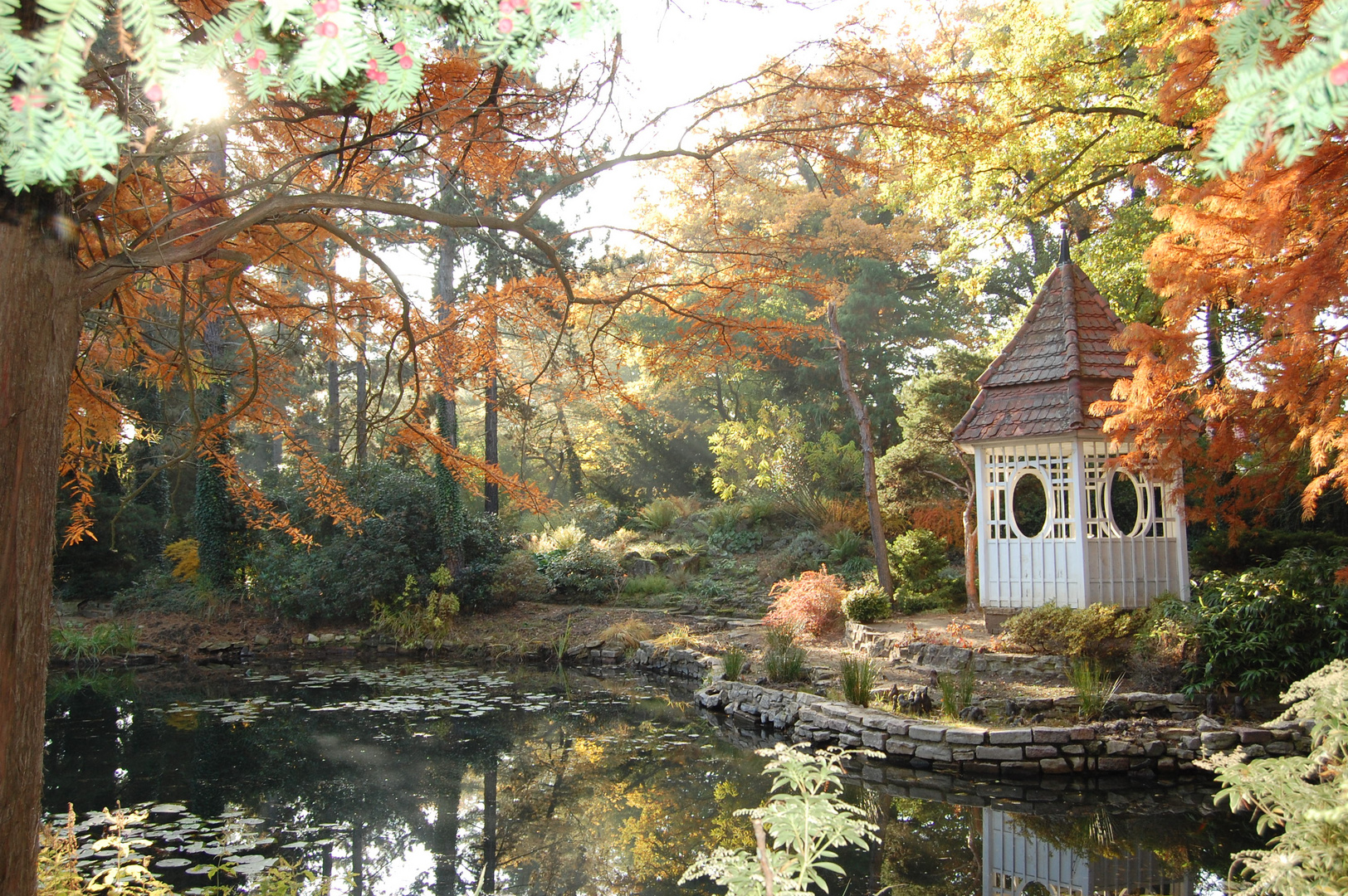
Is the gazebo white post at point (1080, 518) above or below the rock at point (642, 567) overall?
above

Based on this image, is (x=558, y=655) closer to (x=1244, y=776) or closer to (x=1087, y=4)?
(x=1244, y=776)

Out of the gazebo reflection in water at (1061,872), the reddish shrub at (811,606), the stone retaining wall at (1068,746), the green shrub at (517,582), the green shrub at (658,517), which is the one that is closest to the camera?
the gazebo reflection in water at (1061,872)

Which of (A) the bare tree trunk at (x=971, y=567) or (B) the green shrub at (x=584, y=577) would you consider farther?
(B) the green shrub at (x=584, y=577)

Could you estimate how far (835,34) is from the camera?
4.93 m

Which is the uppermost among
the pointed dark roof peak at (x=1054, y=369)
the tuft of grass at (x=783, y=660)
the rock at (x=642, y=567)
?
the pointed dark roof peak at (x=1054, y=369)

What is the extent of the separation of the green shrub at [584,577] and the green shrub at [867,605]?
17.6ft

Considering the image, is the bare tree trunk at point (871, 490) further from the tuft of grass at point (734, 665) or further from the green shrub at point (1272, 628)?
the green shrub at point (1272, 628)

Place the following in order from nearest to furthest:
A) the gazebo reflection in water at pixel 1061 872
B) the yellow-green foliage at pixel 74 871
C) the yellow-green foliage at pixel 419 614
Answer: the yellow-green foliage at pixel 74 871 < the gazebo reflection in water at pixel 1061 872 < the yellow-green foliage at pixel 419 614

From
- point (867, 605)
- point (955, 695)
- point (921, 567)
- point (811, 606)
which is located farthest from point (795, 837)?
point (921, 567)

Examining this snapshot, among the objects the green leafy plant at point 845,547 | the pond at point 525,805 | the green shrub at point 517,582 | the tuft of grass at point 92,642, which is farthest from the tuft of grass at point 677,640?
the tuft of grass at point 92,642

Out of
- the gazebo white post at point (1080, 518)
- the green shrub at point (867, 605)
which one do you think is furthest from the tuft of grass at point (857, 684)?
the green shrub at point (867, 605)

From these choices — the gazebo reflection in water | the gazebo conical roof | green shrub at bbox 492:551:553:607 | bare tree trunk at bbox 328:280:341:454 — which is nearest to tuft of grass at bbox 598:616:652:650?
green shrub at bbox 492:551:553:607

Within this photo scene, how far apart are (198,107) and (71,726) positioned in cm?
970

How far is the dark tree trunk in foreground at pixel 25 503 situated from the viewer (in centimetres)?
224
